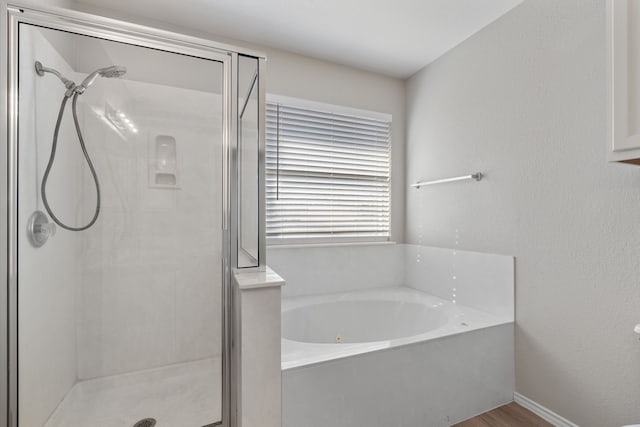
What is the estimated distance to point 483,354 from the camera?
171 cm

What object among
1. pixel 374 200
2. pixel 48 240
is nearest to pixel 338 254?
pixel 374 200

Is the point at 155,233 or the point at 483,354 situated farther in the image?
the point at 483,354

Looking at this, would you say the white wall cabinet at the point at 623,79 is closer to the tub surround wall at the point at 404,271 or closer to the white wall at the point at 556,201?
the white wall at the point at 556,201

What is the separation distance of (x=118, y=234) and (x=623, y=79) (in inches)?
84.8

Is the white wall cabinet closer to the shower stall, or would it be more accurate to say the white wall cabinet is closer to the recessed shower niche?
the shower stall

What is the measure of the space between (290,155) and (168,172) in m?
1.02

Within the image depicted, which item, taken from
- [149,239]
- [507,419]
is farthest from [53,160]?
[507,419]

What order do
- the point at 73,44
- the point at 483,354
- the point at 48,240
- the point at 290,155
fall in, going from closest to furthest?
1. the point at 73,44
2. the point at 48,240
3. the point at 483,354
4. the point at 290,155

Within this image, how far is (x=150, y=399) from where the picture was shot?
4.76ft

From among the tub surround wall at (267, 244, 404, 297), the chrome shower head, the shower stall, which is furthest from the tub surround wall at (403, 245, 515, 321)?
the chrome shower head

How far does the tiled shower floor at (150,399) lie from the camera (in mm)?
1396

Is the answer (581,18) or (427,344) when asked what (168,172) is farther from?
(581,18)

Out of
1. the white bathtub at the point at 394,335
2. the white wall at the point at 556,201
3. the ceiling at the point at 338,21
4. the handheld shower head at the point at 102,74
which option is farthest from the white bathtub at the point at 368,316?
the ceiling at the point at 338,21

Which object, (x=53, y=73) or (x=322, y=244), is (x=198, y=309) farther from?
(x=53, y=73)
